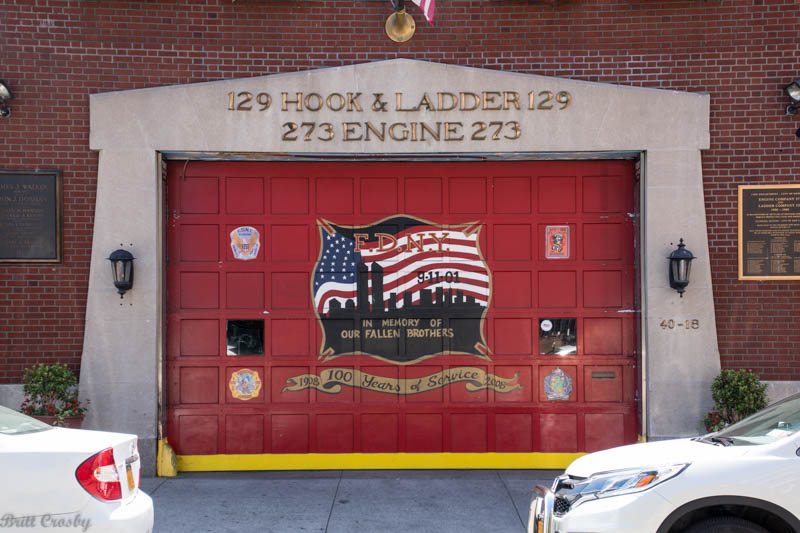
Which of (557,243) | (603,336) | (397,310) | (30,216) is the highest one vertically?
(30,216)

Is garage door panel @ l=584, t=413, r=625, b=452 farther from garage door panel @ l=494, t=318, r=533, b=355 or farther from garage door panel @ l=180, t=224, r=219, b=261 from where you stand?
garage door panel @ l=180, t=224, r=219, b=261

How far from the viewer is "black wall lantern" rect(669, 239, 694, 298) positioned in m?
7.11

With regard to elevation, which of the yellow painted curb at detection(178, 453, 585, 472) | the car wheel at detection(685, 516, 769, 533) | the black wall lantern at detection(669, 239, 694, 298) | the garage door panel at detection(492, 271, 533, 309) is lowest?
the yellow painted curb at detection(178, 453, 585, 472)

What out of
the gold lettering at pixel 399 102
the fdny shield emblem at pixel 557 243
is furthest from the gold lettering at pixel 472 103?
the fdny shield emblem at pixel 557 243

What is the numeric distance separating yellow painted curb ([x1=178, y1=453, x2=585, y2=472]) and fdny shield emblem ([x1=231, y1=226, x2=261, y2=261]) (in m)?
2.31

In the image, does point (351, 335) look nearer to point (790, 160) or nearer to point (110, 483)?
point (110, 483)

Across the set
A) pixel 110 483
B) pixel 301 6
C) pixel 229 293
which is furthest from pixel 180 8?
pixel 110 483

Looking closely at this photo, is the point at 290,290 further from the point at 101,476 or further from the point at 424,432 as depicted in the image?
the point at 101,476

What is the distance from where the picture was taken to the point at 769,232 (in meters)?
7.41

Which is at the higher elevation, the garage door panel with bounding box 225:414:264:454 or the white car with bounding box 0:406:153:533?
the white car with bounding box 0:406:153:533

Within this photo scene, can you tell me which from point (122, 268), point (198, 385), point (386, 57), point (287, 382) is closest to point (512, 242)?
point (386, 57)

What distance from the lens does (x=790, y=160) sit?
24.4 ft

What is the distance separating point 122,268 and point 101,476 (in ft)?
11.2

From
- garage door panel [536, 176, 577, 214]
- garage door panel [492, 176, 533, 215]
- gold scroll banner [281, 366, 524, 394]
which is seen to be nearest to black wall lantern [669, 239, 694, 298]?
garage door panel [536, 176, 577, 214]
